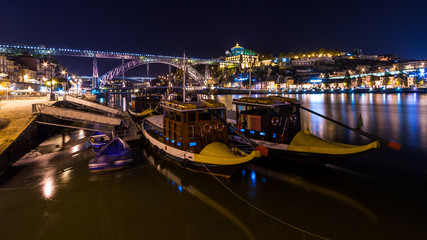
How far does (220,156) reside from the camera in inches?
341

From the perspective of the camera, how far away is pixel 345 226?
6.46 m

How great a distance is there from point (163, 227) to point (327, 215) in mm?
4958

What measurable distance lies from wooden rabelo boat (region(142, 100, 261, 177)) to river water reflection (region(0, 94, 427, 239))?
80cm

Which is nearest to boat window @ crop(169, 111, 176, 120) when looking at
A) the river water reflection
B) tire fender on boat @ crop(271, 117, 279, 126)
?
the river water reflection

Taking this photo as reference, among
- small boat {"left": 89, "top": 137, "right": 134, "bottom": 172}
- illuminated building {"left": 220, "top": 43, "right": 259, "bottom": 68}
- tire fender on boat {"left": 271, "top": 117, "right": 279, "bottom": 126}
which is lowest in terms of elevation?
small boat {"left": 89, "top": 137, "right": 134, "bottom": 172}

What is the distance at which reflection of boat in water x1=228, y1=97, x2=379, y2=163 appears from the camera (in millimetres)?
9602

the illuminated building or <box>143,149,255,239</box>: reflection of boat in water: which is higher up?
the illuminated building

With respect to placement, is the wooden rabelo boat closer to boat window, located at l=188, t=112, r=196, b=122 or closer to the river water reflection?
boat window, located at l=188, t=112, r=196, b=122

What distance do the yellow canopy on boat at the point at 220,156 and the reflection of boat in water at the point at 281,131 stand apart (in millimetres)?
2591

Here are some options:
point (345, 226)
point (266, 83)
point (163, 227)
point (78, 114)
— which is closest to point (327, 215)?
point (345, 226)

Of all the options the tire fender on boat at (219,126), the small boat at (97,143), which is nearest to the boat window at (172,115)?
the tire fender on boat at (219,126)

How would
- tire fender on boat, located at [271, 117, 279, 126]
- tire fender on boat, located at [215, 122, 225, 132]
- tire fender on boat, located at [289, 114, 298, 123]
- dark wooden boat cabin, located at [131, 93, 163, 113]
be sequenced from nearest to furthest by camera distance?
tire fender on boat, located at [215, 122, 225, 132] < tire fender on boat, located at [271, 117, 279, 126] < tire fender on boat, located at [289, 114, 298, 123] < dark wooden boat cabin, located at [131, 93, 163, 113]

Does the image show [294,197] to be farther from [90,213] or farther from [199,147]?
[90,213]

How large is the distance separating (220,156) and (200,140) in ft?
4.65
